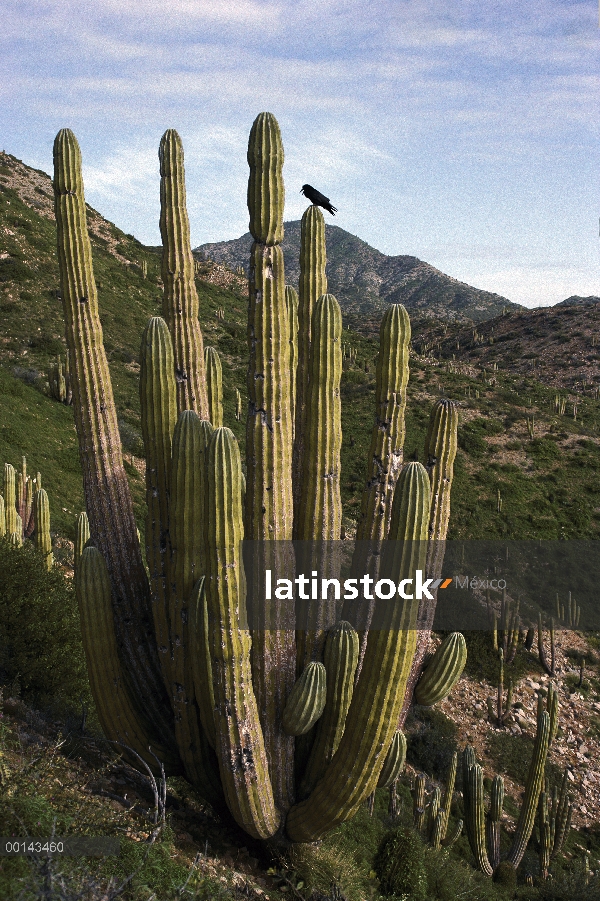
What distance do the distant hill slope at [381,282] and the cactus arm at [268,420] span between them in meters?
84.2

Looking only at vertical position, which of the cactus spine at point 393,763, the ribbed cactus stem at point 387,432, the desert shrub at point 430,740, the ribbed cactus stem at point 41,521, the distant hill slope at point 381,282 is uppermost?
the distant hill slope at point 381,282

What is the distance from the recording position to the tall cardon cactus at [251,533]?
537cm

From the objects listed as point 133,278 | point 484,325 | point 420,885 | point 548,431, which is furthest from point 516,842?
point 484,325

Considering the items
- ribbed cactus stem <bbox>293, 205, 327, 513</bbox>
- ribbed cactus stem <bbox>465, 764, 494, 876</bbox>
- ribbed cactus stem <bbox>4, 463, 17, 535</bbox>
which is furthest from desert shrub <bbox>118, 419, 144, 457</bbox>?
ribbed cactus stem <bbox>293, 205, 327, 513</bbox>

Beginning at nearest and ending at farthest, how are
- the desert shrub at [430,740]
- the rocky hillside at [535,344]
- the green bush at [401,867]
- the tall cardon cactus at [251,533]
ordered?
the tall cardon cactus at [251,533]
the green bush at [401,867]
the desert shrub at [430,740]
the rocky hillside at [535,344]

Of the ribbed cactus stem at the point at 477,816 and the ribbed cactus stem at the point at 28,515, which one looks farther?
the ribbed cactus stem at the point at 28,515

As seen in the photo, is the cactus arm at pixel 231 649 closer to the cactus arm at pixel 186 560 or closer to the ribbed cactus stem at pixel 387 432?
the cactus arm at pixel 186 560

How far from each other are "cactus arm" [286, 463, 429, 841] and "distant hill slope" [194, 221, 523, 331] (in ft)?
279

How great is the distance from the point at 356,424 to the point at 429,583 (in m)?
25.7

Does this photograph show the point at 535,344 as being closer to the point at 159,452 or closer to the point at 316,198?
the point at 316,198

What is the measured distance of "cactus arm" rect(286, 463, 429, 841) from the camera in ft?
17.1

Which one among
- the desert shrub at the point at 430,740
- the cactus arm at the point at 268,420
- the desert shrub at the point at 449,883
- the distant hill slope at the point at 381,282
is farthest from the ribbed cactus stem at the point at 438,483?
the distant hill slope at the point at 381,282

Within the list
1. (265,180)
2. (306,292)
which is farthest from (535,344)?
(265,180)

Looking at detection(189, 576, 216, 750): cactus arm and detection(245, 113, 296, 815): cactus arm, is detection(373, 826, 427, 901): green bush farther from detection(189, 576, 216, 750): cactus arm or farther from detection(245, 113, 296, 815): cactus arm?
detection(189, 576, 216, 750): cactus arm
